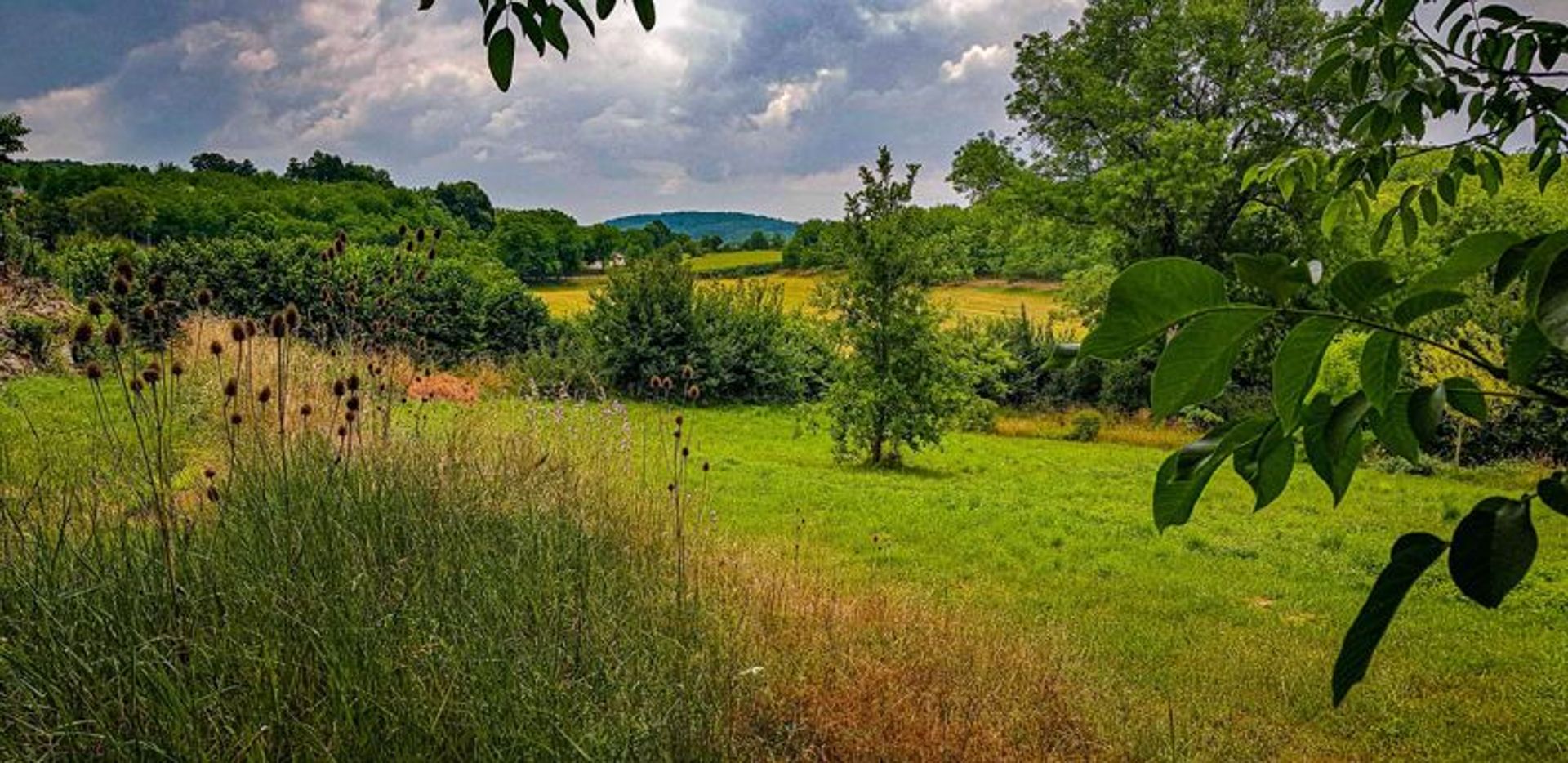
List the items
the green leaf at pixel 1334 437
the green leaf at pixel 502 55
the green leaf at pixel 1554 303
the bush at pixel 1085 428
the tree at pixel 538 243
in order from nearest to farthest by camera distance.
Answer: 1. the green leaf at pixel 1554 303
2. the green leaf at pixel 1334 437
3. the green leaf at pixel 502 55
4. the bush at pixel 1085 428
5. the tree at pixel 538 243

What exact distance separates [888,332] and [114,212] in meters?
26.2

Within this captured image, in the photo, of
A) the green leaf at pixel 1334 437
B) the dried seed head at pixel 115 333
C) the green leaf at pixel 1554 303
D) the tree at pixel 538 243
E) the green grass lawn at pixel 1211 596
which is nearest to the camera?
the green leaf at pixel 1554 303

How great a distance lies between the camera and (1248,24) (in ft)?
74.8

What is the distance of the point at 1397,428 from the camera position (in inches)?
30.6

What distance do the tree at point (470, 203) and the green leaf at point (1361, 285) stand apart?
146 feet

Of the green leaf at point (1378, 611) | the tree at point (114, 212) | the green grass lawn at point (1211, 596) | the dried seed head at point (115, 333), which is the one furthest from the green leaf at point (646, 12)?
the tree at point (114, 212)

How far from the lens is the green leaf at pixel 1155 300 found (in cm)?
57

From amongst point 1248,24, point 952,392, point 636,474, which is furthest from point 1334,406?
point 1248,24

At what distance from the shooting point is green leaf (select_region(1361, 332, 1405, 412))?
0.64m

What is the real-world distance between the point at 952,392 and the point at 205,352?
1031cm

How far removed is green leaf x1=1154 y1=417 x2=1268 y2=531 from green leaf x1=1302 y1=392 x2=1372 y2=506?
0.04 m

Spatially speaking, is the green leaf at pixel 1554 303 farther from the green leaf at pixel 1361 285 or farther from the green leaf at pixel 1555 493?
the green leaf at pixel 1555 493

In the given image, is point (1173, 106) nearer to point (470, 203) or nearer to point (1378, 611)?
point (1378, 611)

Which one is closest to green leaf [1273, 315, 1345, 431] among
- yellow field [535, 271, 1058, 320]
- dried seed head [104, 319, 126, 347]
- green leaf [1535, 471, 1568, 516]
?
green leaf [1535, 471, 1568, 516]
